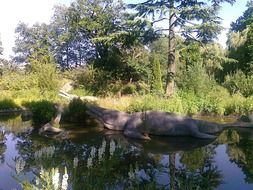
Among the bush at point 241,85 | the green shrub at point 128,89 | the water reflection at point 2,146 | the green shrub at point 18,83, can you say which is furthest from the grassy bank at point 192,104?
the green shrub at point 18,83

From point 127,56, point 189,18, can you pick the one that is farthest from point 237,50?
point 189,18

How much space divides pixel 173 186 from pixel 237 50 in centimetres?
A: 2284

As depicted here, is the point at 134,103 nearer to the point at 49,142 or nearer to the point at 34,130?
the point at 34,130

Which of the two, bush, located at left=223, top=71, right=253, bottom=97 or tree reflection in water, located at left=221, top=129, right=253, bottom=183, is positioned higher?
bush, located at left=223, top=71, right=253, bottom=97

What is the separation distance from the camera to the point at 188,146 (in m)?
8.62

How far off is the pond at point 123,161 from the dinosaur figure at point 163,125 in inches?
12.7

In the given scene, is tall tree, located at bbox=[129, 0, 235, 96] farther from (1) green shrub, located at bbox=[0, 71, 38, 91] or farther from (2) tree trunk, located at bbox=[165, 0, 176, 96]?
(1) green shrub, located at bbox=[0, 71, 38, 91]

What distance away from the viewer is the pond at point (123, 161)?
4668 millimetres

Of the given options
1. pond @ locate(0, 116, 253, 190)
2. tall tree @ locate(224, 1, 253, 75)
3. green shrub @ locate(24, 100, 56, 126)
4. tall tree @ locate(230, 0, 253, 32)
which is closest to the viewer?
pond @ locate(0, 116, 253, 190)

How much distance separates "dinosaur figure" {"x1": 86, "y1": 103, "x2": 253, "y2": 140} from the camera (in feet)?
33.0

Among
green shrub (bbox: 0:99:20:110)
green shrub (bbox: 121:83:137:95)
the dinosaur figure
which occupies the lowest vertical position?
the dinosaur figure

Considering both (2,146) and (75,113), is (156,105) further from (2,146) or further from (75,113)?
(2,146)

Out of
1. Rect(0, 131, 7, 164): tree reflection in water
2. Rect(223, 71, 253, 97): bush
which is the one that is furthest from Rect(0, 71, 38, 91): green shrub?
Rect(0, 131, 7, 164): tree reflection in water

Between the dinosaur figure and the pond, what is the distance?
32cm
